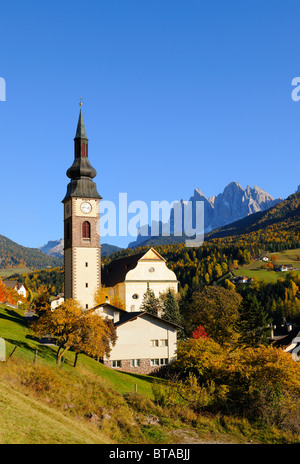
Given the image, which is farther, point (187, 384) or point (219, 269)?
point (219, 269)

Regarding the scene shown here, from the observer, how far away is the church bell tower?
61844mm

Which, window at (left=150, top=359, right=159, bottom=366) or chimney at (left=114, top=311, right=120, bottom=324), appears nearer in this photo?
window at (left=150, top=359, right=159, bottom=366)

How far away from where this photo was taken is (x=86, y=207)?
210 ft

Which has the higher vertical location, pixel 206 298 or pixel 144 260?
pixel 144 260

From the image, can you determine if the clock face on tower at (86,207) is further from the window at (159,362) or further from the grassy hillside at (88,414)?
the grassy hillside at (88,414)

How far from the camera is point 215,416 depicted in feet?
106

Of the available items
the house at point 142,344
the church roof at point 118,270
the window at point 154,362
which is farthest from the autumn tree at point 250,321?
the church roof at point 118,270

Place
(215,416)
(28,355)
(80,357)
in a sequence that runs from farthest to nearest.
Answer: (80,357), (28,355), (215,416)

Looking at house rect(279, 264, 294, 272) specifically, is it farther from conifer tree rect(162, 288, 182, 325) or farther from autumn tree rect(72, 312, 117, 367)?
autumn tree rect(72, 312, 117, 367)

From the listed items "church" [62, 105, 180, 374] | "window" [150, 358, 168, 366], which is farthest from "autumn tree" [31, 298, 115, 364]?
"window" [150, 358, 168, 366]

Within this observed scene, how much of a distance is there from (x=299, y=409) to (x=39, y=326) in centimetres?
2007
